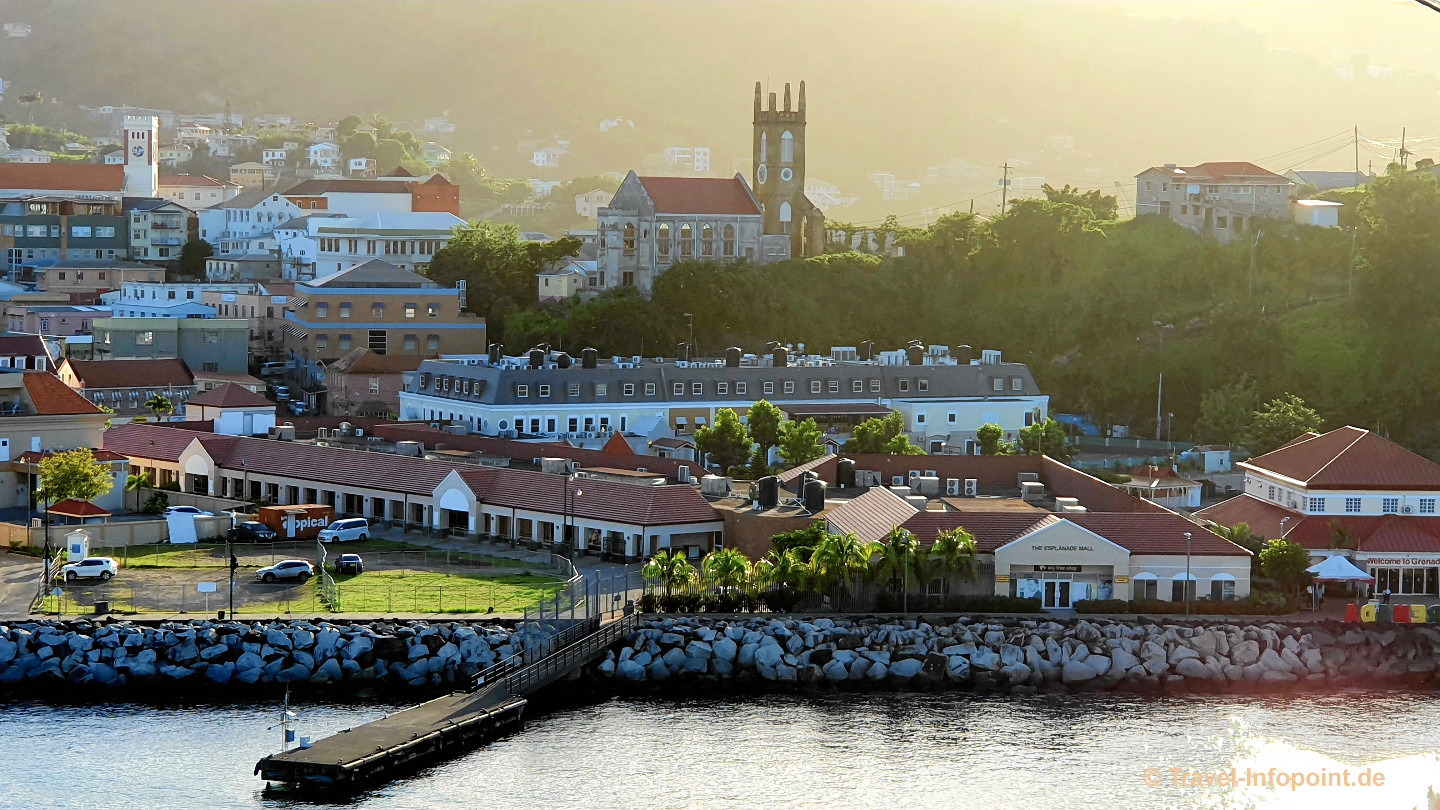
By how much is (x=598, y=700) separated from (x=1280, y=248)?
5396 cm

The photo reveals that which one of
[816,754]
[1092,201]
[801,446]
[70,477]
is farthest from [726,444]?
[1092,201]

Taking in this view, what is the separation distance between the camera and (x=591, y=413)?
65938 millimetres

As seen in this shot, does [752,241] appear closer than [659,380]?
No

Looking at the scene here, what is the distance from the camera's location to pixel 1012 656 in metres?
40.0

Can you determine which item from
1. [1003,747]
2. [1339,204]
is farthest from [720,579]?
[1339,204]

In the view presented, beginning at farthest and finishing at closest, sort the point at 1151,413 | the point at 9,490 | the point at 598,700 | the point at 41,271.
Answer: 1. the point at 41,271
2. the point at 1151,413
3. the point at 9,490
4. the point at 598,700

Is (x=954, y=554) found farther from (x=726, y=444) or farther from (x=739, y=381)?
(x=739, y=381)

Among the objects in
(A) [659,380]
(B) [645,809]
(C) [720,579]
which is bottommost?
(B) [645,809]

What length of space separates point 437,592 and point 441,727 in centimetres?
828

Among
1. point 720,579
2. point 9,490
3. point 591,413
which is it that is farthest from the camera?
point 591,413

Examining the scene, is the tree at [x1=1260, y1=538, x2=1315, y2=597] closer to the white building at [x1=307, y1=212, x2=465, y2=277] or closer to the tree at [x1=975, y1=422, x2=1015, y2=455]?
the tree at [x1=975, y1=422, x2=1015, y2=455]

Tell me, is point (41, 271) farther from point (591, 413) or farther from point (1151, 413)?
point (1151, 413)

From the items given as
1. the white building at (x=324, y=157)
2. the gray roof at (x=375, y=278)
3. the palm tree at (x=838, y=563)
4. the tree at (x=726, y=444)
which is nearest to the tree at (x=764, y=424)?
the tree at (x=726, y=444)

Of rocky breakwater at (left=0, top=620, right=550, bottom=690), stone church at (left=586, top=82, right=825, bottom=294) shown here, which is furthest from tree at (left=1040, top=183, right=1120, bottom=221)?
rocky breakwater at (left=0, top=620, right=550, bottom=690)
